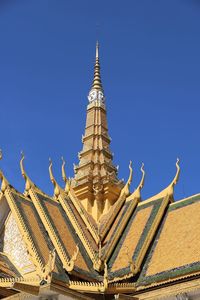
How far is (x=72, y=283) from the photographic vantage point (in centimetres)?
1018

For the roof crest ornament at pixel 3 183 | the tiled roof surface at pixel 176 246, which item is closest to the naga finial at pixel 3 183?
the roof crest ornament at pixel 3 183

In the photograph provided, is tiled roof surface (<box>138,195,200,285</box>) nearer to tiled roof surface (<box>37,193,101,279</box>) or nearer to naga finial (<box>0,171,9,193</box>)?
tiled roof surface (<box>37,193,101,279</box>)

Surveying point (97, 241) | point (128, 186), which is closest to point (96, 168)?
point (128, 186)

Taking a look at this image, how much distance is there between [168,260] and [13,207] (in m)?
3.86

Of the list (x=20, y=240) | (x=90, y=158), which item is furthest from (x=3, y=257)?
(x=90, y=158)

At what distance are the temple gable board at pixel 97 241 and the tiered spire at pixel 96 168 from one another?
38mm

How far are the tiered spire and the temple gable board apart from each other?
4cm

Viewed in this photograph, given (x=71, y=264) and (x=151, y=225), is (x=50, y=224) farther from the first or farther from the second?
(x=151, y=225)

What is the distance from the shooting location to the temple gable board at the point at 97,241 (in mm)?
9977

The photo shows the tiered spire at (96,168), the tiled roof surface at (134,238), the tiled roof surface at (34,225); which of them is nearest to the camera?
the tiled roof surface at (34,225)

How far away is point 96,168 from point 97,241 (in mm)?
3667

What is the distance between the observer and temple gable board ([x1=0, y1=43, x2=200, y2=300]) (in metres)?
9.98

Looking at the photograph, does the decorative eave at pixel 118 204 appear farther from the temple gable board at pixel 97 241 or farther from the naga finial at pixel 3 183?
the naga finial at pixel 3 183

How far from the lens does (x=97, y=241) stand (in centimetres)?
1284
